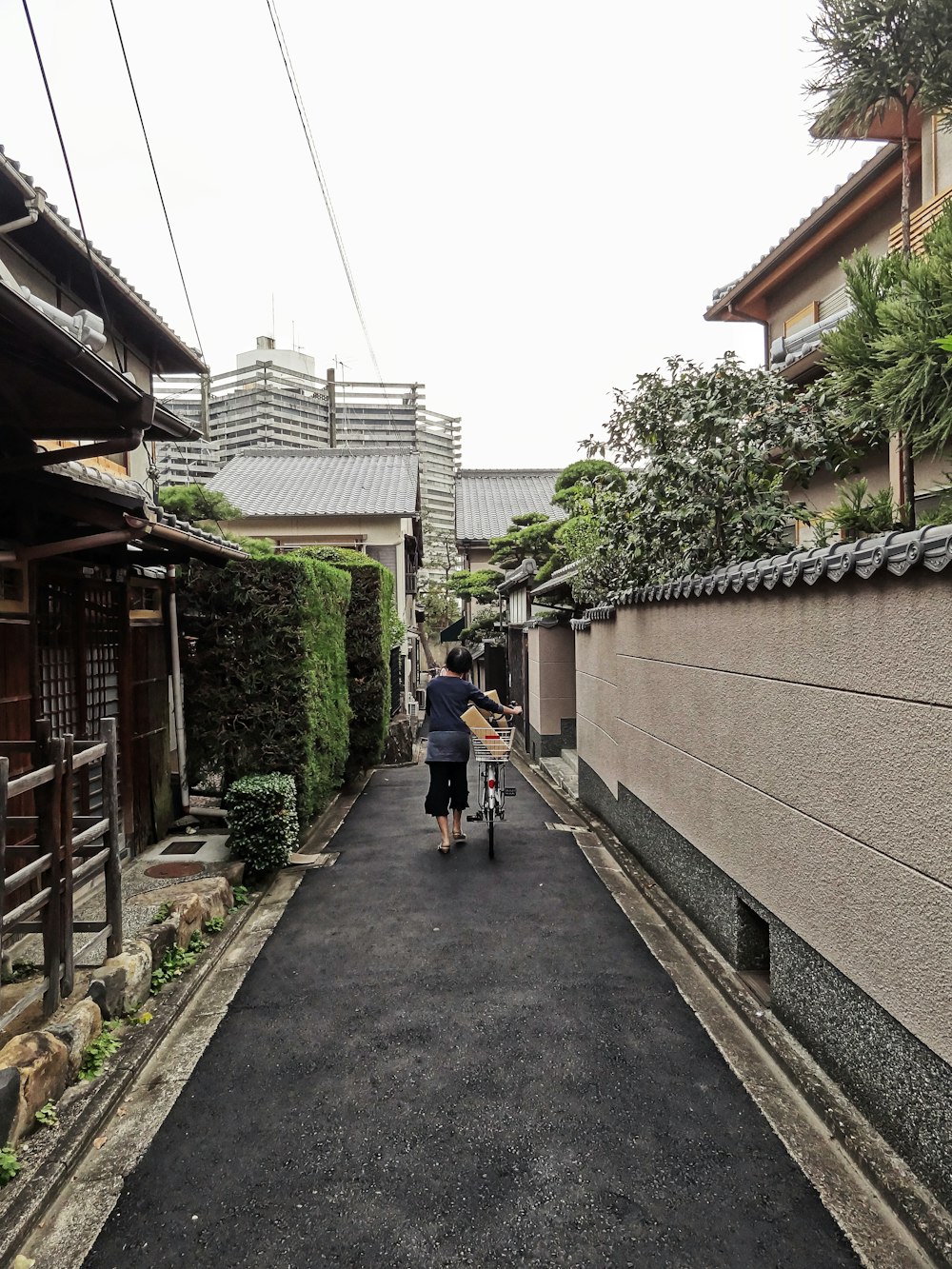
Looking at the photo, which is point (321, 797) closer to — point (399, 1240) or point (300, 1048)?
point (300, 1048)

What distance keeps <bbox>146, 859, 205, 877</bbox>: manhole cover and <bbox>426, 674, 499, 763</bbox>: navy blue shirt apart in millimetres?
2257

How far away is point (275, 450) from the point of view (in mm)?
24016

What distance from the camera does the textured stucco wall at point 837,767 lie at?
2.48 metres

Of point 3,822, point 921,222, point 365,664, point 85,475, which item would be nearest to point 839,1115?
point 3,822

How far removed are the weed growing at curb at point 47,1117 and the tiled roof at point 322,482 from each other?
1759 cm

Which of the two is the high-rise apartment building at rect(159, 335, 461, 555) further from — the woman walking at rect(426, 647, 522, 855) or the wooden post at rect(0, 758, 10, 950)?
the wooden post at rect(0, 758, 10, 950)

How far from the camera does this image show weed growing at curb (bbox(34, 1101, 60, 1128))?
112 inches

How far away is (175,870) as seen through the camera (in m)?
5.89

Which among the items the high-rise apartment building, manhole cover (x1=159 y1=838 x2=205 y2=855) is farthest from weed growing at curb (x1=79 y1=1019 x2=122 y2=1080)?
the high-rise apartment building

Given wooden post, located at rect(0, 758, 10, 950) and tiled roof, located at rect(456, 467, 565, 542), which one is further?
tiled roof, located at rect(456, 467, 565, 542)

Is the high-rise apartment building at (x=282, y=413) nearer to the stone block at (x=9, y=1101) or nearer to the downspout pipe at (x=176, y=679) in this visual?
the downspout pipe at (x=176, y=679)

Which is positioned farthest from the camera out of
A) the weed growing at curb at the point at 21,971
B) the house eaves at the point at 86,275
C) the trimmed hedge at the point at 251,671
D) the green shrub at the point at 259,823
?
the trimmed hedge at the point at 251,671

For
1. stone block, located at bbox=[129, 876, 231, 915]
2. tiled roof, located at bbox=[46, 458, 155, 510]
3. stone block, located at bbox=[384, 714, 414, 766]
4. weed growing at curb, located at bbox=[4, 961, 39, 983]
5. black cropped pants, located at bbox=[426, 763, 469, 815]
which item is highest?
tiled roof, located at bbox=[46, 458, 155, 510]

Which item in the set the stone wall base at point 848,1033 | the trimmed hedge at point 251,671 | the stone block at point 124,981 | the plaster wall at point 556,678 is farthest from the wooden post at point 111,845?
the plaster wall at point 556,678
